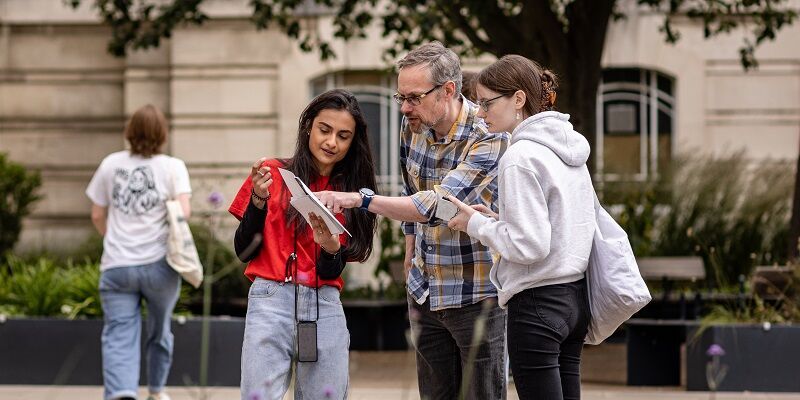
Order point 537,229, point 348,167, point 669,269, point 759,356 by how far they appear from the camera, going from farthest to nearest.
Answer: point 669,269 → point 759,356 → point 348,167 → point 537,229

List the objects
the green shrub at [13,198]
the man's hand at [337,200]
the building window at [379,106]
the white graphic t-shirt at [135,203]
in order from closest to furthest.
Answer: the man's hand at [337,200], the white graphic t-shirt at [135,203], the green shrub at [13,198], the building window at [379,106]

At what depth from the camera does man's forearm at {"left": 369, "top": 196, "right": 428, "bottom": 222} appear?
499 centimetres

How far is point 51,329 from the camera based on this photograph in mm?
10148

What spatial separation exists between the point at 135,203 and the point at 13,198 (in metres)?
8.97

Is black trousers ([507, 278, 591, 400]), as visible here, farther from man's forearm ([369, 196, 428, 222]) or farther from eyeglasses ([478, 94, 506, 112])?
eyeglasses ([478, 94, 506, 112])

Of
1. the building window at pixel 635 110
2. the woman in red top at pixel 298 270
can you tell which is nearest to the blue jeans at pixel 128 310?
the woman in red top at pixel 298 270

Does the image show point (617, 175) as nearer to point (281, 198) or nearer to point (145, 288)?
point (145, 288)

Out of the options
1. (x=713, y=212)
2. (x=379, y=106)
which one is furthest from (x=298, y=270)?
(x=379, y=106)

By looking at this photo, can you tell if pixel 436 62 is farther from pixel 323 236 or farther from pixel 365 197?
pixel 323 236

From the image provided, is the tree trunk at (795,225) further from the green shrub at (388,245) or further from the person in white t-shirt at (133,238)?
the person in white t-shirt at (133,238)

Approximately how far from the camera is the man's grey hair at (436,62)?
16.8ft

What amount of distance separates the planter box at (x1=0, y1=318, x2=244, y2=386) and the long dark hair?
4818 mm

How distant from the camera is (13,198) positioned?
16.8 meters

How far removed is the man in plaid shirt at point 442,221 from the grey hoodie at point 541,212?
0.31 meters
